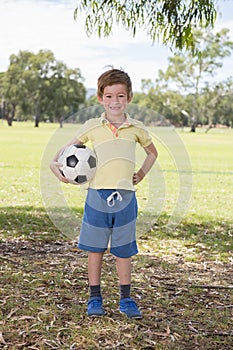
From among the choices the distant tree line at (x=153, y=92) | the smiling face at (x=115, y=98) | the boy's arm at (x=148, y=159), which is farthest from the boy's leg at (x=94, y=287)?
the distant tree line at (x=153, y=92)

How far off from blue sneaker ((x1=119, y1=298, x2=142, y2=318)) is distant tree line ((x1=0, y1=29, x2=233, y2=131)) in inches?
1816

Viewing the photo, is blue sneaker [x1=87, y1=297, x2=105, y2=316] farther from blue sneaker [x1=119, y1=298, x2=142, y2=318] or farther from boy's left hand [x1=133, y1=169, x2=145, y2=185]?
boy's left hand [x1=133, y1=169, x2=145, y2=185]

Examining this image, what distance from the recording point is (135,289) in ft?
13.9

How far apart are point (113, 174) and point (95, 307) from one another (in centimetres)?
84

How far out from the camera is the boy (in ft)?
11.4

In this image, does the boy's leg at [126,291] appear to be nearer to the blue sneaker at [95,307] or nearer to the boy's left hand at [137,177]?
the blue sneaker at [95,307]

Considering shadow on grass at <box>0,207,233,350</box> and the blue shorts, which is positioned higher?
the blue shorts

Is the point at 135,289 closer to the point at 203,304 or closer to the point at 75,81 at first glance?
the point at 203,304

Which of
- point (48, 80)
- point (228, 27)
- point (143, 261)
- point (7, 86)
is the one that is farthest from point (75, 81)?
point (143, 261)

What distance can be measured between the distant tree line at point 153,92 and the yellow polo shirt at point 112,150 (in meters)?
46.1

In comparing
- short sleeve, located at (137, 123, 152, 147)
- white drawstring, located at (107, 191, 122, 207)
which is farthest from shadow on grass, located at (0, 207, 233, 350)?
short sleeve, located at (137, 123, 152, 147)

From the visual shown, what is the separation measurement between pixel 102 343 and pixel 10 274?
149 cm

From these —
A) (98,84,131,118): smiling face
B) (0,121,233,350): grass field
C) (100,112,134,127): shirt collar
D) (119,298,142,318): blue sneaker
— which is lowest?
(0,121,233,350): grass field

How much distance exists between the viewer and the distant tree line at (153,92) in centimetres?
5369
